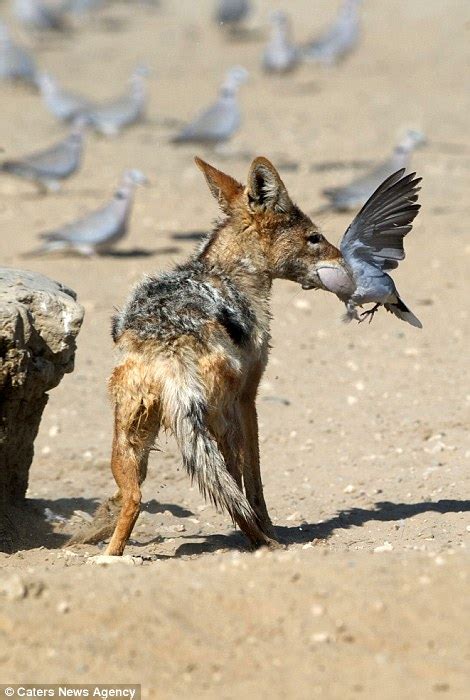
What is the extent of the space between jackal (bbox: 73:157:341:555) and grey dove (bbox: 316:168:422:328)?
0.11m

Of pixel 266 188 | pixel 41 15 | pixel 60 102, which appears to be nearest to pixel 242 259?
pixel 266 188

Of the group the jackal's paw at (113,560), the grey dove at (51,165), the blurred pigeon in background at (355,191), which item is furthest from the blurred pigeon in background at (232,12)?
the jackal's paw at (113,560)

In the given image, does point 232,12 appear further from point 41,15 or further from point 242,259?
point 242,259

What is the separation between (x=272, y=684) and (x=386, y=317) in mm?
6953

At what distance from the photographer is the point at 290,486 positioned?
25.2 feet

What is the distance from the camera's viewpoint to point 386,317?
1087cm

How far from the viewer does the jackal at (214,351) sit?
569 centimetres

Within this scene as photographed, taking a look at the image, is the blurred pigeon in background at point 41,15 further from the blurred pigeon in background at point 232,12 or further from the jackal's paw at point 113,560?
the jackal's paw at point 113,560

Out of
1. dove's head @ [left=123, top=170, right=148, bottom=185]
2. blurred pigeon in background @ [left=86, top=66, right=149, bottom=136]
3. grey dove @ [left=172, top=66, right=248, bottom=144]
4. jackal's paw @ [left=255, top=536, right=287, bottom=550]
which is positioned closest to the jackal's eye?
jackal's paw @ [left=255, top=536, right=287, bottom=550]

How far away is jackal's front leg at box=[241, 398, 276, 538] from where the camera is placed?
6.27m

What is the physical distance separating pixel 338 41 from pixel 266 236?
1837 cm

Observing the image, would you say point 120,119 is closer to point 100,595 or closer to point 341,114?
point 341,114

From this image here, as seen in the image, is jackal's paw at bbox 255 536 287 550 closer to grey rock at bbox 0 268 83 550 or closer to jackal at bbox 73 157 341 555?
jackal at bbox 73 157 341 555

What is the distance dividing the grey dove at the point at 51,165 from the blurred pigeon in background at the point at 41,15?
43.1 ft
